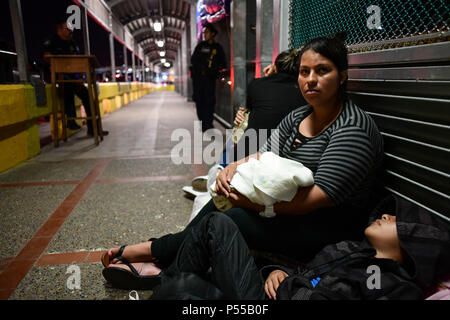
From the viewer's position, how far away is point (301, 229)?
5.22ft

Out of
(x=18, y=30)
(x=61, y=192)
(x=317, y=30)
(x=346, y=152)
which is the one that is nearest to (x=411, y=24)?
(x=346, y=152)

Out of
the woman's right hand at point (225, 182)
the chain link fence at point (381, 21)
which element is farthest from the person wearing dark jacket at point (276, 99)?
the woman's right hand at point (225, 182)

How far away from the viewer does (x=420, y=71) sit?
5.25 feet

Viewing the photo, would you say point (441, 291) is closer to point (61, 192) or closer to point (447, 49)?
point (447, 49)

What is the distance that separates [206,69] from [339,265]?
19.0 ft

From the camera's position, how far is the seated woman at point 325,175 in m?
1.47

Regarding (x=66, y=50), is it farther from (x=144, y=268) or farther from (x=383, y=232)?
(x=383, y=232)

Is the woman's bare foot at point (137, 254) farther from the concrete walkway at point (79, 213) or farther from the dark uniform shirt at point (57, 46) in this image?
the dark uniform shirt at point (57, 46)

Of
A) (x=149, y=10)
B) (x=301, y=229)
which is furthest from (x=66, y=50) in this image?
(x=149, y=10)

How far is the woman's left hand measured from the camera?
1.65 metres

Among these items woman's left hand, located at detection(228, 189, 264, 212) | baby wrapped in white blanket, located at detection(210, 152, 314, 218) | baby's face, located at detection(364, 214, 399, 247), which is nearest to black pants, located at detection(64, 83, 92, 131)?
woman's left hand, located at detection(228, 189, 264, 212)

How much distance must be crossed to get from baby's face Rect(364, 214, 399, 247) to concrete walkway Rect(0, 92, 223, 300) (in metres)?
1.27

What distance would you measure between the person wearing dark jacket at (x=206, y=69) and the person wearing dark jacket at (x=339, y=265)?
17.8 feet

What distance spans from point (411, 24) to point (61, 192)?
345 cm
